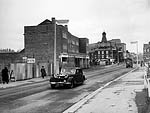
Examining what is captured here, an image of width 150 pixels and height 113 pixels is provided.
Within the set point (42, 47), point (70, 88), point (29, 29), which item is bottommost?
point (70, 88)

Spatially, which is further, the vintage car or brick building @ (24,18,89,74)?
brick building @ (24,18,89,74)

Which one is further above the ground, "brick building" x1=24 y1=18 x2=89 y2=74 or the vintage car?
"brick building" x1=24 y1=18 x2=89 y2=74

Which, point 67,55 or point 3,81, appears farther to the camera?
point 67,55

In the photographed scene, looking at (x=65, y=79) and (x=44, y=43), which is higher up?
(x=44, y=43)

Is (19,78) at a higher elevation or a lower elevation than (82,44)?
lower

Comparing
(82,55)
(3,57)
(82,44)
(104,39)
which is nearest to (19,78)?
(3,57)

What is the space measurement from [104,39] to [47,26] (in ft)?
315

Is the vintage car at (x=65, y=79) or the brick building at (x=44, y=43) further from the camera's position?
the brick building at (x=44, y=43)

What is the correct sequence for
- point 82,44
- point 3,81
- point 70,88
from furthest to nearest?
point 82,44, point 3,81, point 70,88

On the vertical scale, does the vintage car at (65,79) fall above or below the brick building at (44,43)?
below

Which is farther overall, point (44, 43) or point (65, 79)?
point (44, 43)

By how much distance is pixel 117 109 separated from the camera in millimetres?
9250

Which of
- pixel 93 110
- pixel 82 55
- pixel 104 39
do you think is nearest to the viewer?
pixel 93 110

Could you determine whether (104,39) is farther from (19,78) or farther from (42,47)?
(19,78)
